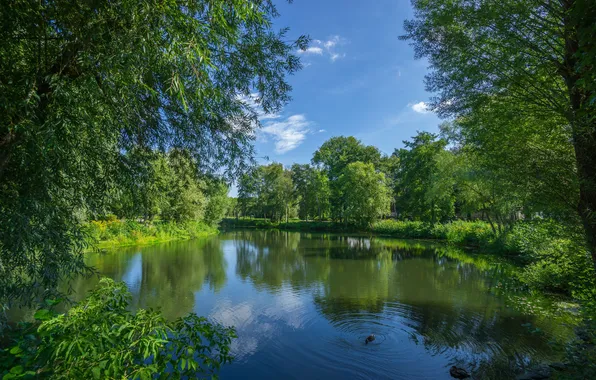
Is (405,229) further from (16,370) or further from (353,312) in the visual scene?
(16,370)

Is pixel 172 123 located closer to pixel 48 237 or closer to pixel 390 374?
pixel 48 237

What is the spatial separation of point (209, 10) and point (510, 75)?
4.58m

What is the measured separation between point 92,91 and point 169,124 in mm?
1936

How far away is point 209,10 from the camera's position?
311 centimetres

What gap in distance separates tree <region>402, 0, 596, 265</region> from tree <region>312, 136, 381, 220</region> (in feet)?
126

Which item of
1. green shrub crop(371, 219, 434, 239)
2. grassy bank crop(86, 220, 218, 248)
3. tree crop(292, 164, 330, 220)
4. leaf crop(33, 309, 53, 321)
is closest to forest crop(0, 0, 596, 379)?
leaf crop(33, 309, 53, 321)

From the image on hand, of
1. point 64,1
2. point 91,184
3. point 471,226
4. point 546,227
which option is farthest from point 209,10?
point 471,226

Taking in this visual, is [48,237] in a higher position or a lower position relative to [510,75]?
lower

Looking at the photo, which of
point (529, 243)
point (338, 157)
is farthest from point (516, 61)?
point (338, 157)

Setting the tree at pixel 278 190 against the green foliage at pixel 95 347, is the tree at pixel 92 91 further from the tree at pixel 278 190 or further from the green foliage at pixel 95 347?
the tree at pixel 278 190

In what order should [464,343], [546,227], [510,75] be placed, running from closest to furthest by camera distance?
[510,75] < [546,227] < [464,343]

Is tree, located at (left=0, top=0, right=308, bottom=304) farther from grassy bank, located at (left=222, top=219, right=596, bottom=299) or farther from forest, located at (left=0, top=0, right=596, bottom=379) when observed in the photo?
grassy bank, located at (left=222, top=219, right=596, bottom=299)

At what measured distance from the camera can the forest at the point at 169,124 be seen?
2707 millimetres

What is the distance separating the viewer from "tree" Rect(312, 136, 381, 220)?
45.5 meters
